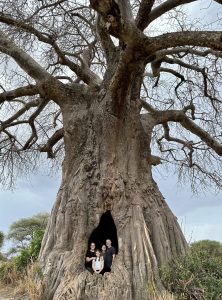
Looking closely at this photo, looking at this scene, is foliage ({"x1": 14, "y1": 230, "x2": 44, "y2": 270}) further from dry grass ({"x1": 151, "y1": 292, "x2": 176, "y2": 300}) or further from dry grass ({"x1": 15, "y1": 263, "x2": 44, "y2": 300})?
dry grass ({"x1": 151, "y1": 292, "x2": 176, "y2": 300})

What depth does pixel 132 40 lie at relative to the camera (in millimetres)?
5797

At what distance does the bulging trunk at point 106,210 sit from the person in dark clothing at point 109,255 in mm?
Answer: 151

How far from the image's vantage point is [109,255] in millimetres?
6844

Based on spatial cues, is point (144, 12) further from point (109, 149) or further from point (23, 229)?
point (23, 229)

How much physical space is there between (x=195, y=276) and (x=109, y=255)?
1470 mm

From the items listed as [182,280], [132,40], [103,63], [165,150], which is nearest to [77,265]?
[182,280]

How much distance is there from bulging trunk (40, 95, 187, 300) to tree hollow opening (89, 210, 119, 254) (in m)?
0.03

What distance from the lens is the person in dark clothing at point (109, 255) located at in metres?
6.73

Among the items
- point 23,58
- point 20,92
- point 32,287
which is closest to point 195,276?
point 32,287

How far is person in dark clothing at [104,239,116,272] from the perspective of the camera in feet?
22.1

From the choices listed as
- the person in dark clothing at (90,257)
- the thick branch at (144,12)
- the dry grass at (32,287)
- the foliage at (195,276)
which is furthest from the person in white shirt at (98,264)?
the thick branch at (144,12)

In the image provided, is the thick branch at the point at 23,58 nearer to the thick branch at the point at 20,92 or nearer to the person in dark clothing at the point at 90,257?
the thick branch at the point at 20,92

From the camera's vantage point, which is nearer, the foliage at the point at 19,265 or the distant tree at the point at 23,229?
the foliage at the point at 19,265

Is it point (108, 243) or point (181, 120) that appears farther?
point (181, 120)
